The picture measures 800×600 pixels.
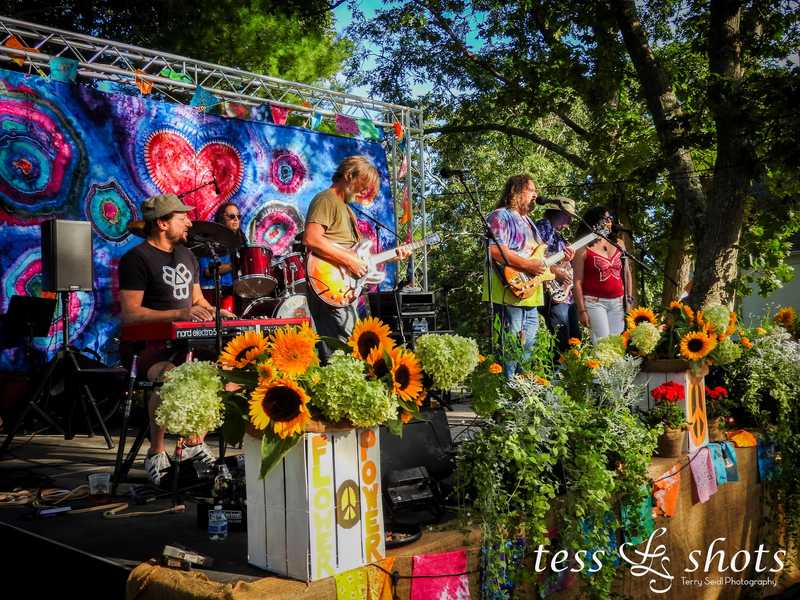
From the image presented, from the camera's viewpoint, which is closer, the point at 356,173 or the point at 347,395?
the point at 347,395

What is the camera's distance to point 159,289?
13.3 ft

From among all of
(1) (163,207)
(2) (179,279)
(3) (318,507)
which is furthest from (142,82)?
(3) (318,507)

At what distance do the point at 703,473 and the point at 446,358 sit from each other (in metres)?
1.87

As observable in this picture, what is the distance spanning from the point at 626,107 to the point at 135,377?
10311mm

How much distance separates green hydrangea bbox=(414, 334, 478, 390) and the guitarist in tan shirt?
1.54 m

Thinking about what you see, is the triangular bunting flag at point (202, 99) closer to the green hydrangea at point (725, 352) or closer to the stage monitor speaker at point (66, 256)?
the stage monitor speaker at point (66, 256)

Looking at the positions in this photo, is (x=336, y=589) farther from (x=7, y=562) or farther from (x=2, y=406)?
(x=2, y=406)

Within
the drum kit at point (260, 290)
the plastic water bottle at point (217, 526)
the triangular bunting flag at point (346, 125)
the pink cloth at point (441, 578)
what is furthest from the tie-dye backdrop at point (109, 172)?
the pink cloth at point (441, 578)

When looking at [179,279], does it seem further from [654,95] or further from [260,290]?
[654,95]

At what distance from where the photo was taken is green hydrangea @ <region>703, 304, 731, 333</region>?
3918mm

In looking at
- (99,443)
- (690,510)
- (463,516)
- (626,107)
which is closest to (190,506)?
(463,516)

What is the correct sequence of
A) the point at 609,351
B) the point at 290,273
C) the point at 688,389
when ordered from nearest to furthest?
the point at 609,351 → the point at 688,389 → the point at 290,273

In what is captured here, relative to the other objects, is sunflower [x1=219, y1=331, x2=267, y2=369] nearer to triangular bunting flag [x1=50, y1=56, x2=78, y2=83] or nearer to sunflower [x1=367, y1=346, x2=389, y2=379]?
sunflower [x1=367, y1=346, x2=389, y2=379]

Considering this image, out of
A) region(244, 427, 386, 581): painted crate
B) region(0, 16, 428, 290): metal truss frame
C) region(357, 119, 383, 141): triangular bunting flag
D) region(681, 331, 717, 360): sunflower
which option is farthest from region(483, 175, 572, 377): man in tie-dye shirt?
region(357, 119, 383, 141): triangular bunting flag
